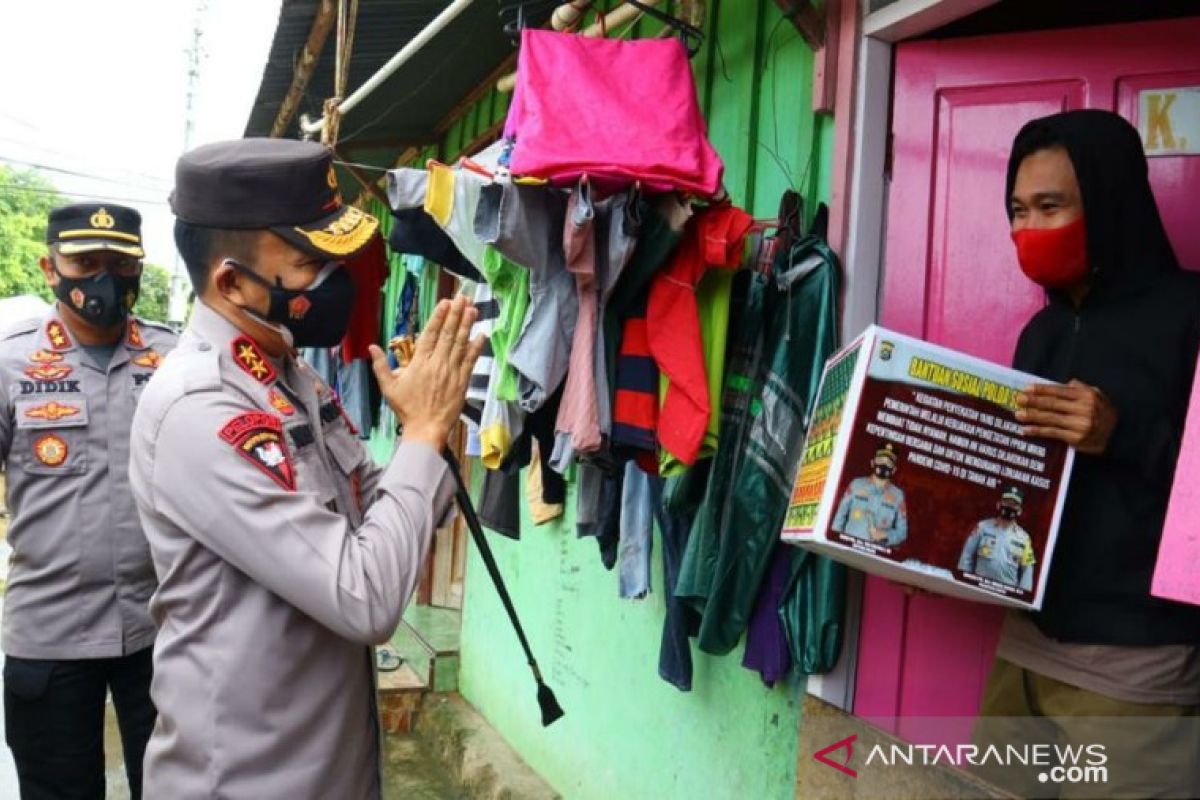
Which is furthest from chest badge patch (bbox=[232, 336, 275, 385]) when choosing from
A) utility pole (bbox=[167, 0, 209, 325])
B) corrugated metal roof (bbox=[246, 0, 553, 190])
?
utility pole (bbox=[167, 0, 209, 325])

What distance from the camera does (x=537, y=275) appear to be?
2441 mm

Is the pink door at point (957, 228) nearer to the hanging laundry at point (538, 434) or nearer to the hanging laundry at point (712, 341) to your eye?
the hanging laundry at point (712, 341)

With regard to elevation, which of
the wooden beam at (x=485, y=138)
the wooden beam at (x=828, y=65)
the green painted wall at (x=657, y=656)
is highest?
the wooden beam at (x=485, y=138)

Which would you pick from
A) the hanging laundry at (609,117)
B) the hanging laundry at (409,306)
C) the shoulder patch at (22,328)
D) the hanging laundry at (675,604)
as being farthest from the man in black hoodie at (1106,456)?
the hanging laundry at (409,306)

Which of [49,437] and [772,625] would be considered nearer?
[772,625]

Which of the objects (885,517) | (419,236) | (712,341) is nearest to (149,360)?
(419,236)

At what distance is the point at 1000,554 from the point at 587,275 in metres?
1.15

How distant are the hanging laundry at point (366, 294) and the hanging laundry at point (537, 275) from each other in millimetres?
302

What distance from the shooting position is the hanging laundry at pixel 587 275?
90.9 inches

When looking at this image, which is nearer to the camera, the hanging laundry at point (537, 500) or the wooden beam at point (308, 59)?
the hanging laundry at point (537, 500)

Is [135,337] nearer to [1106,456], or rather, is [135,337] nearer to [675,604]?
[675,604]

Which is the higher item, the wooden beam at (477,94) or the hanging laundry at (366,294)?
the wooden beam at (477,94)

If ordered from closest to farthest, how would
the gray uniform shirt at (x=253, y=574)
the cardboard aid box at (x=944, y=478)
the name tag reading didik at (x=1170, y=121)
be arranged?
the gray uniform shirt at (x=253, y=574), the cardboard aid box at (x=944, y=478), the name tag reading didik at (x=1170, y=121)

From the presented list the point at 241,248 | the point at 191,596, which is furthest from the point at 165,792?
the point at 241,248
